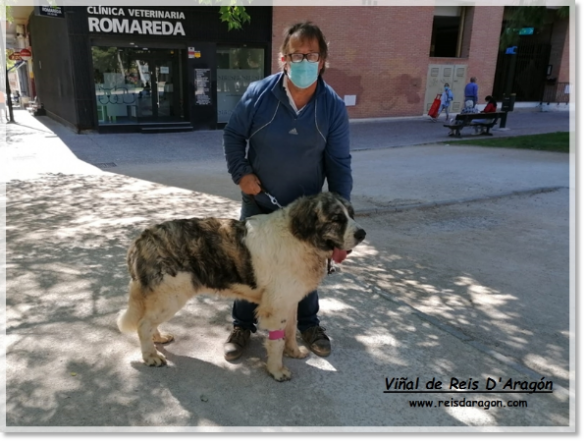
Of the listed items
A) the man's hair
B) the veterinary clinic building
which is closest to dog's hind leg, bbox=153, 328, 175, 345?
the man's hair

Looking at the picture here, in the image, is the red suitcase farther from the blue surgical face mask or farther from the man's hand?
the man's hand

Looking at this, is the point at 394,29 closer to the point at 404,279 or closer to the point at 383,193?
the point at 383,193

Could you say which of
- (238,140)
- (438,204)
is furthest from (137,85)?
(238,140)

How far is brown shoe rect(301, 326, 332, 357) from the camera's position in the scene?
12.0 ft

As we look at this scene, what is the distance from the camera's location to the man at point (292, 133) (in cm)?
328

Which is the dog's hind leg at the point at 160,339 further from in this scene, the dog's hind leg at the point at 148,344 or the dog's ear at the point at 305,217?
the dog's ear at the point at 305,217

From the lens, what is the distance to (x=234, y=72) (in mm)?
18812

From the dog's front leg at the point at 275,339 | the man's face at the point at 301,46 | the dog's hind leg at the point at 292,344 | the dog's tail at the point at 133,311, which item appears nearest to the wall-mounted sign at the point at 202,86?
the man's face at the point at 301,46

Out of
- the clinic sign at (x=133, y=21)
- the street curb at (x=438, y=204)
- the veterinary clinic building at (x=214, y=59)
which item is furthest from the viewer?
the veterinary clinic building at (x=214, y=59)

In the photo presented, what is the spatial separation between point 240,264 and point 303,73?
147 centimetres

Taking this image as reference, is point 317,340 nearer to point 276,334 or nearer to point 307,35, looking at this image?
point 276,334

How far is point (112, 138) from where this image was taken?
15.9 metres

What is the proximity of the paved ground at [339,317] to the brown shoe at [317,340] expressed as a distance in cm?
10

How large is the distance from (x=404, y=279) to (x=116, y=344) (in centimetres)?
315
